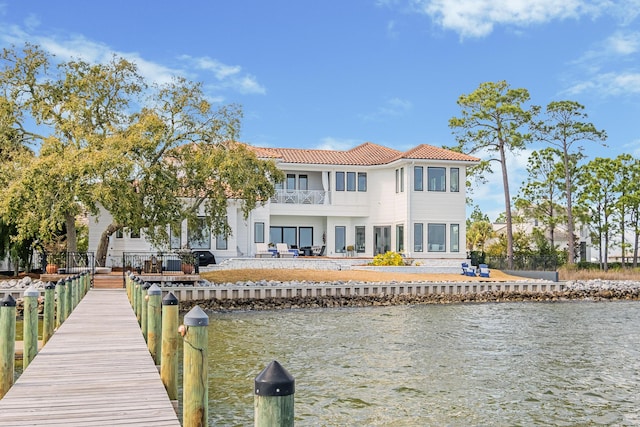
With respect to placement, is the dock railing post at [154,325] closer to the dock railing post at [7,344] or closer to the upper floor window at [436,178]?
the dock railing post at [7,344]

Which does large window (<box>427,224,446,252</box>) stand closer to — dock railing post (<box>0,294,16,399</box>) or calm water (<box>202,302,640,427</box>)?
calm water (<box>202,302,640,427</box>)

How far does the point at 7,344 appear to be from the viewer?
30.8 feet

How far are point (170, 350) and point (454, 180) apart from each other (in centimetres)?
3236

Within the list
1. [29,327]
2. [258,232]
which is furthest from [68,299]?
[258,232]

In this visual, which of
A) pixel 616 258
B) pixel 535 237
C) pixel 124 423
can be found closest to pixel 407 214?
pixel 535 237

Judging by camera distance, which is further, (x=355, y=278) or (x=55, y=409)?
(x=355, y=278)

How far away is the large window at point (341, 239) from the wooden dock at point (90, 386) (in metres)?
29.0

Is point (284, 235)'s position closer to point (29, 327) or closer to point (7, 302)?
point (29, 327)

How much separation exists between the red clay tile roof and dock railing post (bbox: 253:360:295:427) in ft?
116

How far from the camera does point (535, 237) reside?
49.9m

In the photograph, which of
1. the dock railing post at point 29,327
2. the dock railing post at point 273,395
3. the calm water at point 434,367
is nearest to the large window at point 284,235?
the calm water at point 434,367

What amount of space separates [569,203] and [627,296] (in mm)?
13648

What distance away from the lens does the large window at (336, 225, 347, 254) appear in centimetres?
4109

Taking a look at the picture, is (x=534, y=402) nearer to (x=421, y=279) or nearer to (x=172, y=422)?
(x=172, y=422)
